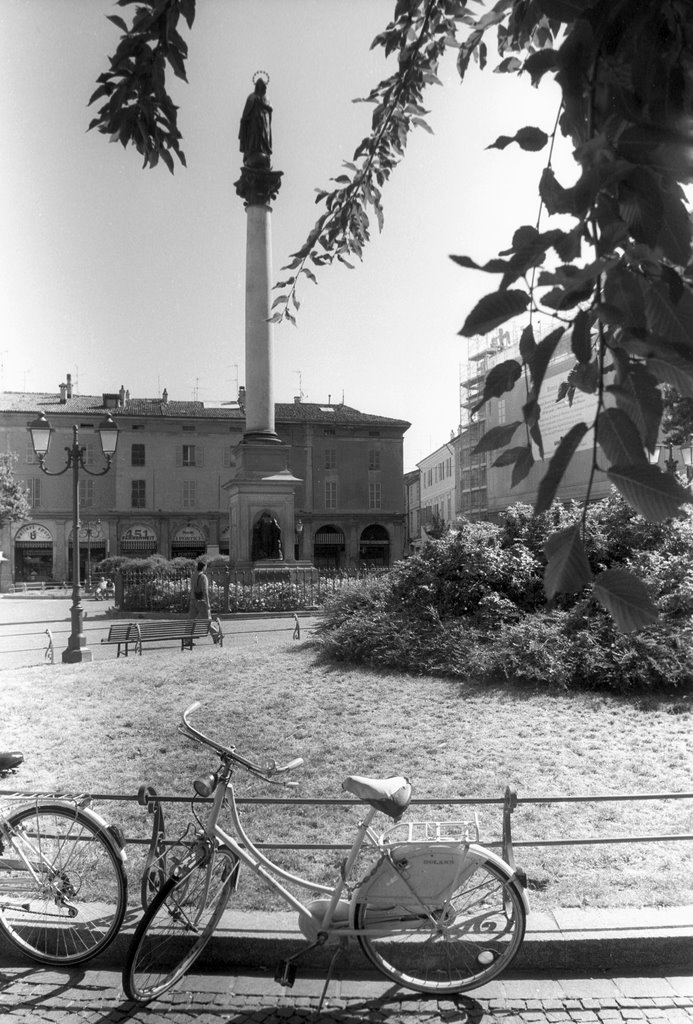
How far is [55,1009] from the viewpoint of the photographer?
2.54 m

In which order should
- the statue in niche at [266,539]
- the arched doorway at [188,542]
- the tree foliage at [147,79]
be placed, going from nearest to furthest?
the tree foliage at [147,79]
the statue in niche at [266,539]
the arched doorway at [188,542]

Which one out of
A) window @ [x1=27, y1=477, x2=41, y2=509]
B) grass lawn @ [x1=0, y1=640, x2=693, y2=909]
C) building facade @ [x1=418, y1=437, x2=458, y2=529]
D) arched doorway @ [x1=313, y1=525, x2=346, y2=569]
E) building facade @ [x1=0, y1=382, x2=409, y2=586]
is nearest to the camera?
building facade @ [x1=418, y1=437, x2=458, y2=529]

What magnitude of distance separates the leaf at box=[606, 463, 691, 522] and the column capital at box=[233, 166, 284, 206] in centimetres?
205

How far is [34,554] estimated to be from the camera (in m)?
41.6

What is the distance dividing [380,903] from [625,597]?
6.89 ft

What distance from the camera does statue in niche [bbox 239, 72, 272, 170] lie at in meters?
2.44

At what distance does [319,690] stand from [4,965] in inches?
100

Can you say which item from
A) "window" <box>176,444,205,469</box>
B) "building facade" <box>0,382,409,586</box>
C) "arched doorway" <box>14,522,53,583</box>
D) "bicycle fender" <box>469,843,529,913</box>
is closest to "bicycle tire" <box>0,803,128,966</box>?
"bicycle fender" <box>469,843,529,913</box>

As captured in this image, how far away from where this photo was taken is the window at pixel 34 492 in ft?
131

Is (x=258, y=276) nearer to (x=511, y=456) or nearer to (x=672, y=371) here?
(x=511, y=456)

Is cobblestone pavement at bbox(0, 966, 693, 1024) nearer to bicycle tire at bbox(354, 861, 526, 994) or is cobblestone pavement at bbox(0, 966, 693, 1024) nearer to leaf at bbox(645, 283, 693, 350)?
bicycle tire at bbox(354, 861, 526, 994)

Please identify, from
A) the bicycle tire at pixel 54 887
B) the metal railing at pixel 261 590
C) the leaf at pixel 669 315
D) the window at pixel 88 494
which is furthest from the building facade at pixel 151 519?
the leaf at pixel 669 315

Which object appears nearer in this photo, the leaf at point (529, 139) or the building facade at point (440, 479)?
the leaf at point (529, 139)

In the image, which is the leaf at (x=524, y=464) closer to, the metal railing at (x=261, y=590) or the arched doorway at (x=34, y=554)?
the metal railing at (x=261, y=590)
